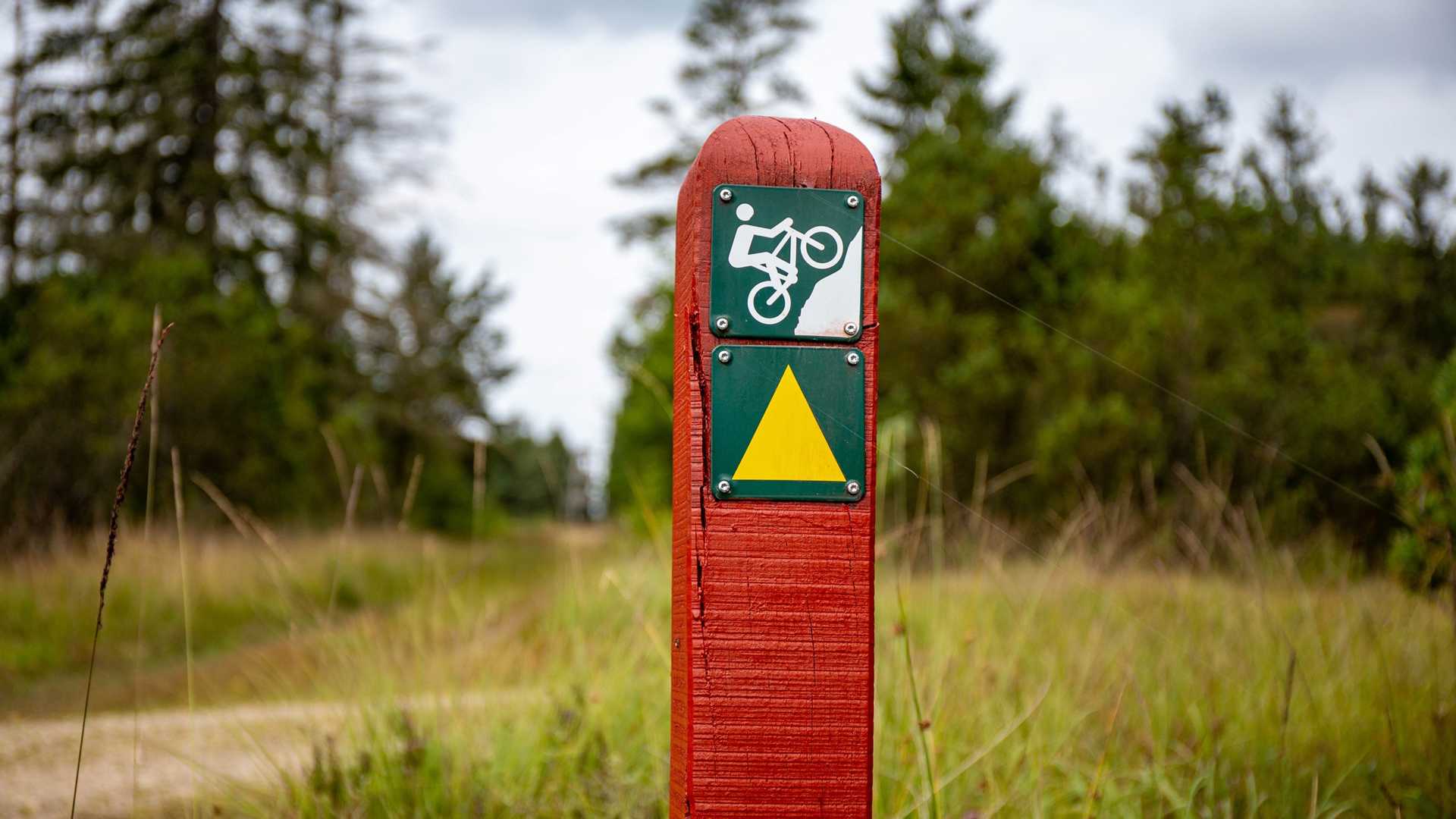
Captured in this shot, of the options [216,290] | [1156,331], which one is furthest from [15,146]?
[1156,331]

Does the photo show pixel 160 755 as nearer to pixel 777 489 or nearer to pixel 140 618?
pixel 140 618

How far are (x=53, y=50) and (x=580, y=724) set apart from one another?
18.6 metres

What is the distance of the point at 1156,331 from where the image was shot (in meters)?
10.1

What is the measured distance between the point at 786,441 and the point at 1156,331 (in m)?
9.47

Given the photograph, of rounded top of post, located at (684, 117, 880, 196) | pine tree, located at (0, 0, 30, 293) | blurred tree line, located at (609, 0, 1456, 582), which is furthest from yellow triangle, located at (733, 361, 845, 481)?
pine tree, located at (0, 0, 30, 293)

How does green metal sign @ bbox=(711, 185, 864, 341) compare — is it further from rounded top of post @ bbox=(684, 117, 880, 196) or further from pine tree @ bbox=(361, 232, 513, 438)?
pine tree @ bbox=(361, 232, 513, 438)

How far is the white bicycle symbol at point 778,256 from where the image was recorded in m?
1.45

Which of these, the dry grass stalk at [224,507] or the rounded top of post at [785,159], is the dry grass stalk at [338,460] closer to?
the dry grass stalk at [224,507]

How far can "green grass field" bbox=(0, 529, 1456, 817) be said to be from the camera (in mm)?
2744

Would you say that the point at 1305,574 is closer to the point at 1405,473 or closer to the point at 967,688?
the point at 1405,473

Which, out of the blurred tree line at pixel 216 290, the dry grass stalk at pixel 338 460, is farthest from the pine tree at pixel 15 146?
the dry grass stalk at pixel 338 460

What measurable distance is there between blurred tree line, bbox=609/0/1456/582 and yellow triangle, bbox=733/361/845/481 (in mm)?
7746

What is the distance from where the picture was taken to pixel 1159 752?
122 inches

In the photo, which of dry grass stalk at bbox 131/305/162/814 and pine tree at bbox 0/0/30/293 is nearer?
dry grass stalk at bbox 131/305/162/814
